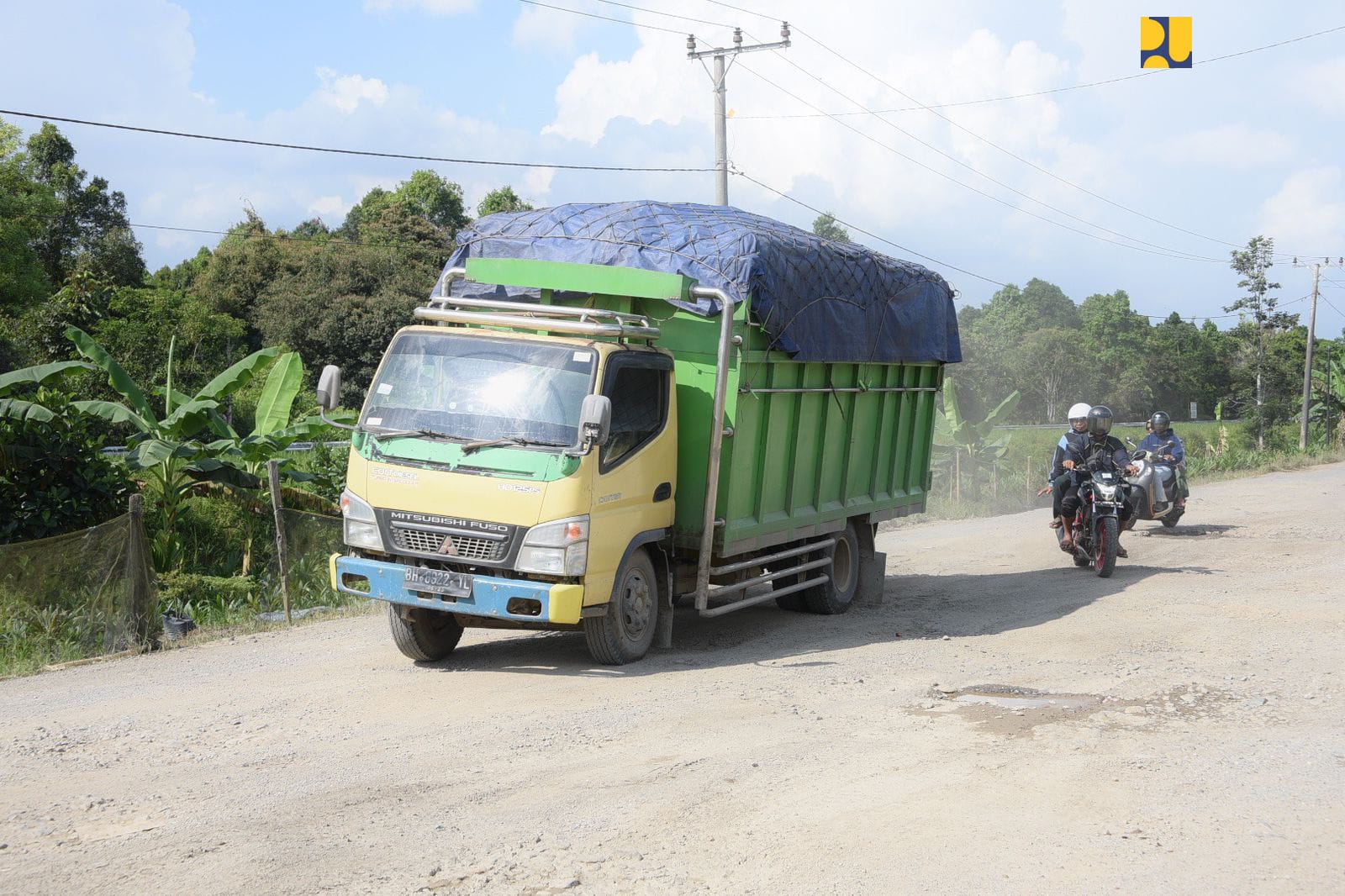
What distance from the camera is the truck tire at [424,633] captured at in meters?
9.27

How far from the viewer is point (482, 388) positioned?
8.98 metres

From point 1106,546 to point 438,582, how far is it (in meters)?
8.24

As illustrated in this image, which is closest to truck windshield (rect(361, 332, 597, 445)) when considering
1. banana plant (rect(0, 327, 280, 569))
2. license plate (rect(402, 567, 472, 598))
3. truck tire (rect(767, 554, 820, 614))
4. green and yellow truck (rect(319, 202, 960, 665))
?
green and yellow truck (rect(319, 202, 960, 665))

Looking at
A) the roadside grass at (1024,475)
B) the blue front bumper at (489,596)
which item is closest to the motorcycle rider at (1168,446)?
the roadside grass at (1024,475)

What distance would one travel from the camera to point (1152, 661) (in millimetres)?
9492

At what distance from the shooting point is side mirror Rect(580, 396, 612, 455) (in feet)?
27.8

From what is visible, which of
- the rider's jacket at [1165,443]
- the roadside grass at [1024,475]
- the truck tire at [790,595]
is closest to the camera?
the truck tire at [790,595]

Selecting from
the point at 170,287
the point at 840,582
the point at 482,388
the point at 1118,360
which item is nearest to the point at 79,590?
the point at 482,388

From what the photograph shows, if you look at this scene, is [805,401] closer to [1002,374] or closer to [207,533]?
[207,533]

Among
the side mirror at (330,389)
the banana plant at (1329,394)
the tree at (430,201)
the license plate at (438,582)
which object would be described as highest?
the tree at (430,201)

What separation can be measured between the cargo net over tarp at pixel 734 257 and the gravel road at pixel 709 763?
256 cm

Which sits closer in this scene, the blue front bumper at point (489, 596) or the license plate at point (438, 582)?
the blue front bumper at point (489, 596)

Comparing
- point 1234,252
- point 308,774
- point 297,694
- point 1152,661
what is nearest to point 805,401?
point 1152,661

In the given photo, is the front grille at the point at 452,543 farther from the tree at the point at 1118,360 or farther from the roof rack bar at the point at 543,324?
the tree at the point at 1118,360
